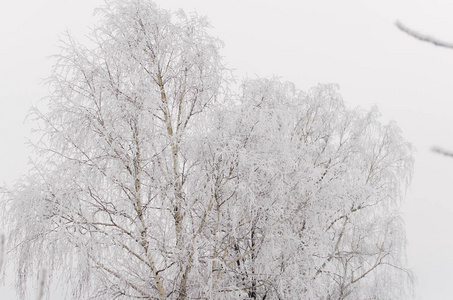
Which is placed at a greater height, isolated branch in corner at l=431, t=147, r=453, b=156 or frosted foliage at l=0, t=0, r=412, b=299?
frosted foliage at l=0, t=0, r=412, b=299

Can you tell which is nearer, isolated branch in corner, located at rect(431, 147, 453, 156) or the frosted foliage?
isolated branch in corner, located at rect(431, 147, 453, 156)

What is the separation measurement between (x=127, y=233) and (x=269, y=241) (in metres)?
2.07

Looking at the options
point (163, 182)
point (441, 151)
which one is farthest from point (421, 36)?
point (163, 182)

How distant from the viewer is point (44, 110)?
7.66 m

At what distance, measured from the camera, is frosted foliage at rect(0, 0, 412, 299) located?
6820 mm

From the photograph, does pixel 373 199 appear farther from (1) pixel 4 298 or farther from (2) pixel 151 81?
(1) pixel 4 298

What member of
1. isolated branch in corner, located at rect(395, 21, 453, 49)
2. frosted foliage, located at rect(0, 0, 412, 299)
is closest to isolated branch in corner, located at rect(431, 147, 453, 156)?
isolated branch in corner, located at rect(395, 21, 453, 49)

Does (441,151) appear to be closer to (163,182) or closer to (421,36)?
(421,36)

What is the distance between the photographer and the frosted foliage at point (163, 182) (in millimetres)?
6820

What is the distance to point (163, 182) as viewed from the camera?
289 inches

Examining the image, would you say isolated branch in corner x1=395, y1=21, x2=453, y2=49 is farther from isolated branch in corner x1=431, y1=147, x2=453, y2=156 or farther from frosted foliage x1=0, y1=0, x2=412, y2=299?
frosted foliage x1=0, y1=0, x2=412, y2=299

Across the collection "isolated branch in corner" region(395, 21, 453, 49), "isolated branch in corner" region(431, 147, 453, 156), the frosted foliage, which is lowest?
"isolated branch in corner" region(431, 147, 453, 156)

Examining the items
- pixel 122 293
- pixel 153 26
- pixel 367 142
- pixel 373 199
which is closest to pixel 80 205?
pixel 122 293

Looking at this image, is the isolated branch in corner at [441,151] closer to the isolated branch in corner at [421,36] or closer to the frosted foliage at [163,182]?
the isolated branch in corner at [421,36]
